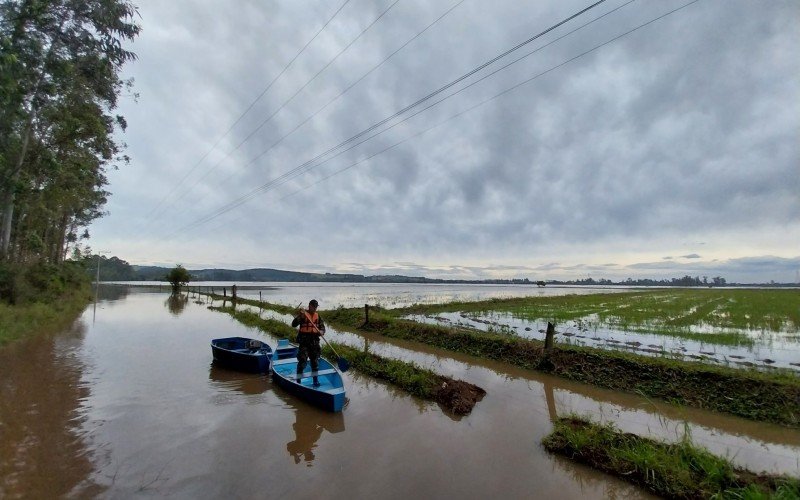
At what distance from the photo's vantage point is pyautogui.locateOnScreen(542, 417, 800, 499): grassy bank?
5.15m

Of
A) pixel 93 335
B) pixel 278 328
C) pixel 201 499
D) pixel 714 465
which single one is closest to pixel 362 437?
pixel 201 499

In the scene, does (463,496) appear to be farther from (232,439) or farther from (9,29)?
(9,29)

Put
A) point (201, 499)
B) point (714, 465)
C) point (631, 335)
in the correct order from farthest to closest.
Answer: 1. point (631, 335)
2. point (714, 465)
3. point (201, 499)

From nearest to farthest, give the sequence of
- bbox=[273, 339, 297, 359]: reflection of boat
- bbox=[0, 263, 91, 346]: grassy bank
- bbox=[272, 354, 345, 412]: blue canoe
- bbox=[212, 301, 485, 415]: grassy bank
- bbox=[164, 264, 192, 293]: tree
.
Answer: bbox=[272, 354, 345, 412]: blue canoe < bbox=[212, 301, 485, 415]: grassy bank < bbox=[273, 339, 297, 359]: reflection of boat < bbox=[0, 263, 91, 346]: grassy bank < bbox=[164, 264, 192, 293]: tree

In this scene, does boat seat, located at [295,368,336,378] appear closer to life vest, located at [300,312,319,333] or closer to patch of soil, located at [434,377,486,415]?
life vest, located at [300,312,319,333]

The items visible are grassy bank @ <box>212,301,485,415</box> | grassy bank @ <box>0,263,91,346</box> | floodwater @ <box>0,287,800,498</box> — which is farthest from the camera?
grassy bank @ <box>0,263,91,346</box>

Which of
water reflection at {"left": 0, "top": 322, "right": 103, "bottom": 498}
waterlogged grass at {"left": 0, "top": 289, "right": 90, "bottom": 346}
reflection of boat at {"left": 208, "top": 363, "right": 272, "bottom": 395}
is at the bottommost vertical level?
reflection of boat at {"left": 208, "top": 363, "right": 272, "bottom": 395}

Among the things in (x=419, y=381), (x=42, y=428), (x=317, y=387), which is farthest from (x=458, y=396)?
(x=42, y=428)

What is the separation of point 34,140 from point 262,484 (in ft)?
85.2

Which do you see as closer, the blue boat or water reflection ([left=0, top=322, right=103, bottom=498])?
water reflection ([left=0, top=322, right=103, bottom=498])

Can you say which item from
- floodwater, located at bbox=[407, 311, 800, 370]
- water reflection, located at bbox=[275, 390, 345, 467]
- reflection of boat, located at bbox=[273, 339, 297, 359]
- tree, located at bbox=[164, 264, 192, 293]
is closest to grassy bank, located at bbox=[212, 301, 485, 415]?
reflection of boat, located at bbox=[273, 339, 297, 359]

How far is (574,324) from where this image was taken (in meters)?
20.5

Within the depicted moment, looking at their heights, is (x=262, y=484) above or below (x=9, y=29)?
below

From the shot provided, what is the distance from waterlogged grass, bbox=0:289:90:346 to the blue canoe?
12.3 m
